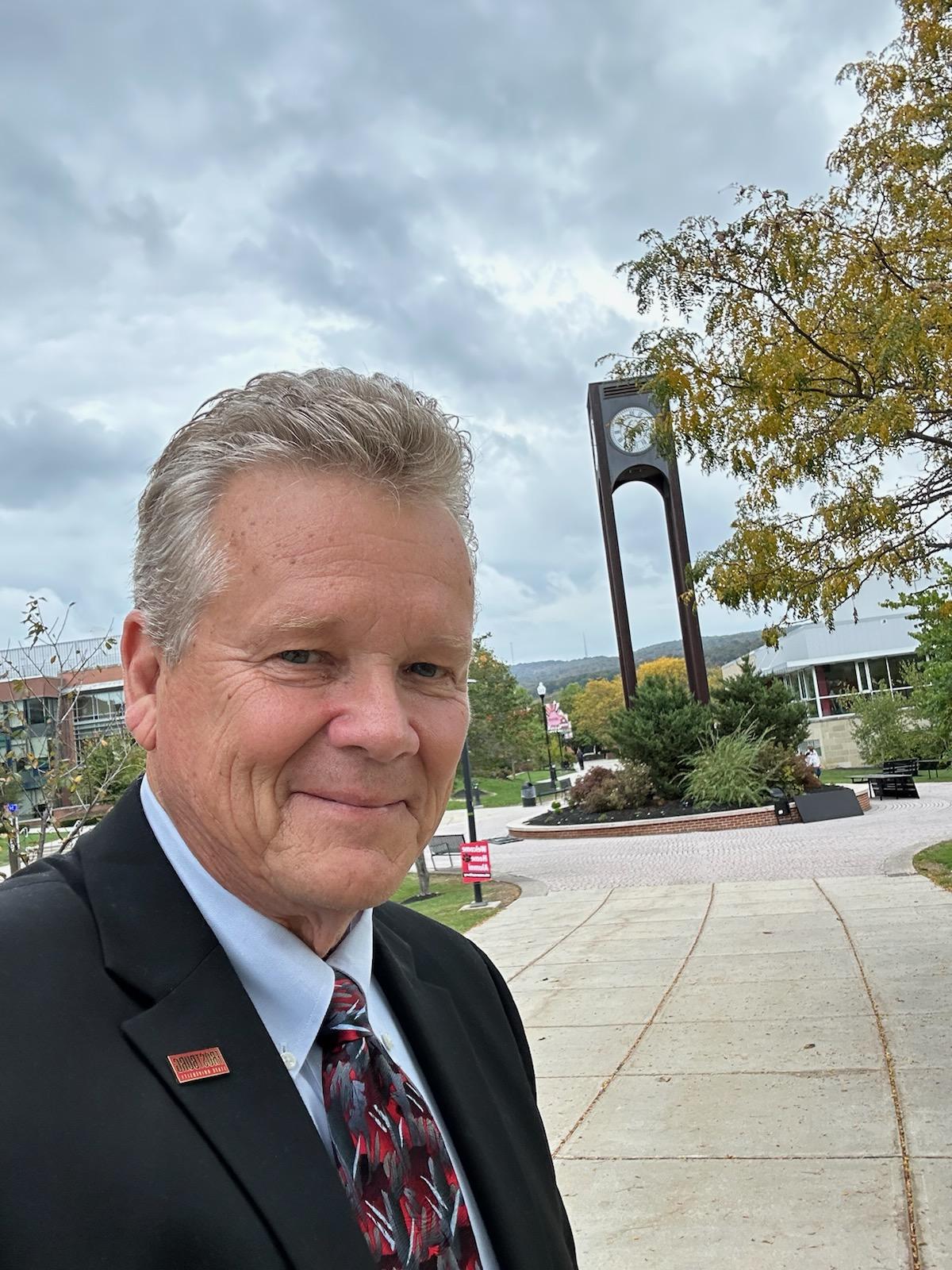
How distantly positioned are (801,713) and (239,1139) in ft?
82.5

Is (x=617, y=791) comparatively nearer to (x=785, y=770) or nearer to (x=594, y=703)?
(x=785, y=770)

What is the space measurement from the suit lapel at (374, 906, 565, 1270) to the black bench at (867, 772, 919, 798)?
25.4 metres

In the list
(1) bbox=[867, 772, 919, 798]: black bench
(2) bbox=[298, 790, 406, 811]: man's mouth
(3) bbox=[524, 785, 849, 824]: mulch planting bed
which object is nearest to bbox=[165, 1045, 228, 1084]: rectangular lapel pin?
(2) bbox=[298, 790, 406, 811]: man's mouth

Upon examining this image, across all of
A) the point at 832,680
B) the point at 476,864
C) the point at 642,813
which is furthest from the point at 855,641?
the point at 476,864

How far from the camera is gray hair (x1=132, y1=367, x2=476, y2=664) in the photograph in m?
1.30

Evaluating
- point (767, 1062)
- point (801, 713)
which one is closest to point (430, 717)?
point (767, 1062)

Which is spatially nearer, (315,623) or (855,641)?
(315,623)

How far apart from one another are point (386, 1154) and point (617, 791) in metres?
23.1

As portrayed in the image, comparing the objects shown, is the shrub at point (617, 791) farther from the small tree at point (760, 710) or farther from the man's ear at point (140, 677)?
the man's ear at point (140, 677)

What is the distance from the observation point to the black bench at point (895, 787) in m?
24.9

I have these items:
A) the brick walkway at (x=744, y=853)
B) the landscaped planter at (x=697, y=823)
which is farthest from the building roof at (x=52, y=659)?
the landscaped planter at (x=697, y=823)

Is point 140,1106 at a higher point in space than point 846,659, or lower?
lower

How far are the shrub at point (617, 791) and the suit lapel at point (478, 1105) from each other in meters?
22.5

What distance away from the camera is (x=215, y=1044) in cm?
118
